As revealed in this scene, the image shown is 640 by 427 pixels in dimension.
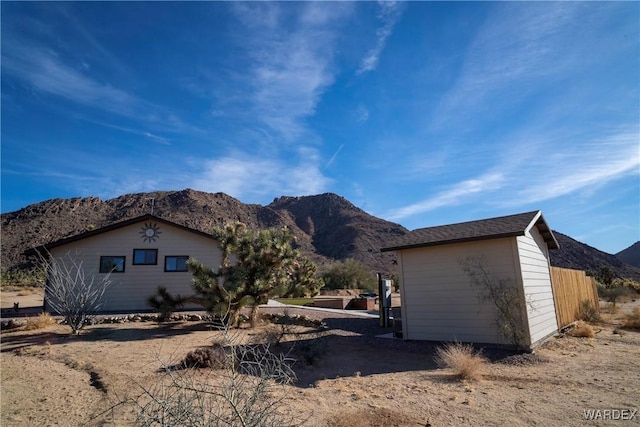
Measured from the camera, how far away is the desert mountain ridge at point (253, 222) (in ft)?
176

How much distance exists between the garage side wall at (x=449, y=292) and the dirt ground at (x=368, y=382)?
734 millimetres

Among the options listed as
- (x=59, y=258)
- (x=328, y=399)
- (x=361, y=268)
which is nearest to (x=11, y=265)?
(x=59, y=258)

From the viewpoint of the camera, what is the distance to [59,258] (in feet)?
60.0

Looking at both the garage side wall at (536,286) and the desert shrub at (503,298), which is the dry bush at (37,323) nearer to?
the desert shrub at (503,298)

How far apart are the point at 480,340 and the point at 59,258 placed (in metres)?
19.3

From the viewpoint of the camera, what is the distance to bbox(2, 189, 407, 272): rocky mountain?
5609cm

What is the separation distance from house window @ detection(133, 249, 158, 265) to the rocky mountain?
33510mm

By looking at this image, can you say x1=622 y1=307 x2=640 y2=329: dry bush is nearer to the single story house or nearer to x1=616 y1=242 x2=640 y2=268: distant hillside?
the single story house

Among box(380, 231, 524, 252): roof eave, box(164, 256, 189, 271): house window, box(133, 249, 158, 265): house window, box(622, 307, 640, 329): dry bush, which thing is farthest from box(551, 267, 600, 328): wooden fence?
box(133, 249, 158, 265): house window

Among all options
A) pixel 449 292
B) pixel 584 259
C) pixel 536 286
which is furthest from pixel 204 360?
pixel 584 259

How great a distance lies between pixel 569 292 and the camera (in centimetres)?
1490

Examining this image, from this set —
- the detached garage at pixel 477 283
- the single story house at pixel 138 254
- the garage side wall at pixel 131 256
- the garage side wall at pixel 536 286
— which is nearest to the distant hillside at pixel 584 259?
the garage side wall at pixel 536 286

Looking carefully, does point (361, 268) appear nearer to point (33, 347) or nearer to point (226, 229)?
point (226, 229)

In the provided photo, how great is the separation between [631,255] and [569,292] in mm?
78557
